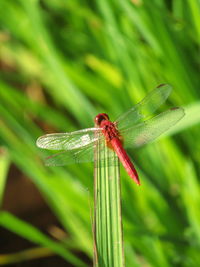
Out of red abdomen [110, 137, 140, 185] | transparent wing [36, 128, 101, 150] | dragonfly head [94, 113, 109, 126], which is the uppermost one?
dragonfly head [94, 113, 109, 126]

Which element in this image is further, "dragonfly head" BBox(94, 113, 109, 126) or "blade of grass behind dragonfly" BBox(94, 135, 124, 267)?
"dragonfly head" BBox(94, 113, 109, 126)

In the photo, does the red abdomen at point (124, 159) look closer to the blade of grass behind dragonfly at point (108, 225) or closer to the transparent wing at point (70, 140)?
the transparent wing at point (70, 140)

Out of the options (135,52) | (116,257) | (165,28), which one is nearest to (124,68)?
(135,52)

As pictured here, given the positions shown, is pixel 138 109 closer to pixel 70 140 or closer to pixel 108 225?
pixel 70 140

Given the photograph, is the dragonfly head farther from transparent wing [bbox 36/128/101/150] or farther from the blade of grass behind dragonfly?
the blade of grass behind dragonfly

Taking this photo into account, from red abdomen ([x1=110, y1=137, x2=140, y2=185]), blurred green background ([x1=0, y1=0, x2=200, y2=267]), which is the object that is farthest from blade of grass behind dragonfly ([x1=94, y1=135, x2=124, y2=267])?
blurred green background ([x1=0, y1=0, x2=200, y2=267])

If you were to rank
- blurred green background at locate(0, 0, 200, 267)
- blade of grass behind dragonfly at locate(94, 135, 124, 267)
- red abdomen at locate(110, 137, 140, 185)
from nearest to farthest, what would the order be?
blade of grass behind dragonfly at locate(94, 135, 124, 267)
red abdomen at locate(110, 137, 140, 185)
blurred green background at locate(0, 0, 200, 267)

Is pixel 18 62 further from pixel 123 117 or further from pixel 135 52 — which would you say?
pixel 123 117

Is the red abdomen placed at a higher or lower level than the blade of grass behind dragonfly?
higher

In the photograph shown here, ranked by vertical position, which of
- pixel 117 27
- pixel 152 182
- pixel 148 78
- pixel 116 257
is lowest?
pixel 116 257
